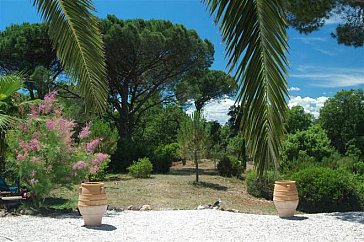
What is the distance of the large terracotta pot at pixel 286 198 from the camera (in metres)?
9.25

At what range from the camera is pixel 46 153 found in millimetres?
9586

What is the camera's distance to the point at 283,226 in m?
8.33

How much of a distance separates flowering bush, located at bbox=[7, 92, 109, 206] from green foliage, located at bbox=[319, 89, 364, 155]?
28.8 meters

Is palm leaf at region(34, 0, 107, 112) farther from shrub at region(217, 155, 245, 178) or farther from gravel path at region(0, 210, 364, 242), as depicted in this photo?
shrub at region(217, 155, 245, 178)

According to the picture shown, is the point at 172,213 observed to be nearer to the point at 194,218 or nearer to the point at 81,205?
the point at 194,218

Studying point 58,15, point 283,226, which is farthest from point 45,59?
point 58,15

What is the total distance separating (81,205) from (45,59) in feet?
59.9

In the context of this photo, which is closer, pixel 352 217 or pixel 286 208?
pixel 286 208

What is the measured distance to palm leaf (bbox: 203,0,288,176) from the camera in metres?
2.02

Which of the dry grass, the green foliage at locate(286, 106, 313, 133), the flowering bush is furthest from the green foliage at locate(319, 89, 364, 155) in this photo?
the flowering bush

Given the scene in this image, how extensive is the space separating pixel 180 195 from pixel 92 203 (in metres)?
6.21

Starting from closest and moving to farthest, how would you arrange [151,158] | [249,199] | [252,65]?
1. [252,65]
2. [249,199]
3. [151,158]

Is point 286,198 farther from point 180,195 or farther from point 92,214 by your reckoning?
point 180,195

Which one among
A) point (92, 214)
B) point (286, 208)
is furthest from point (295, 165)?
point (92, 214)
